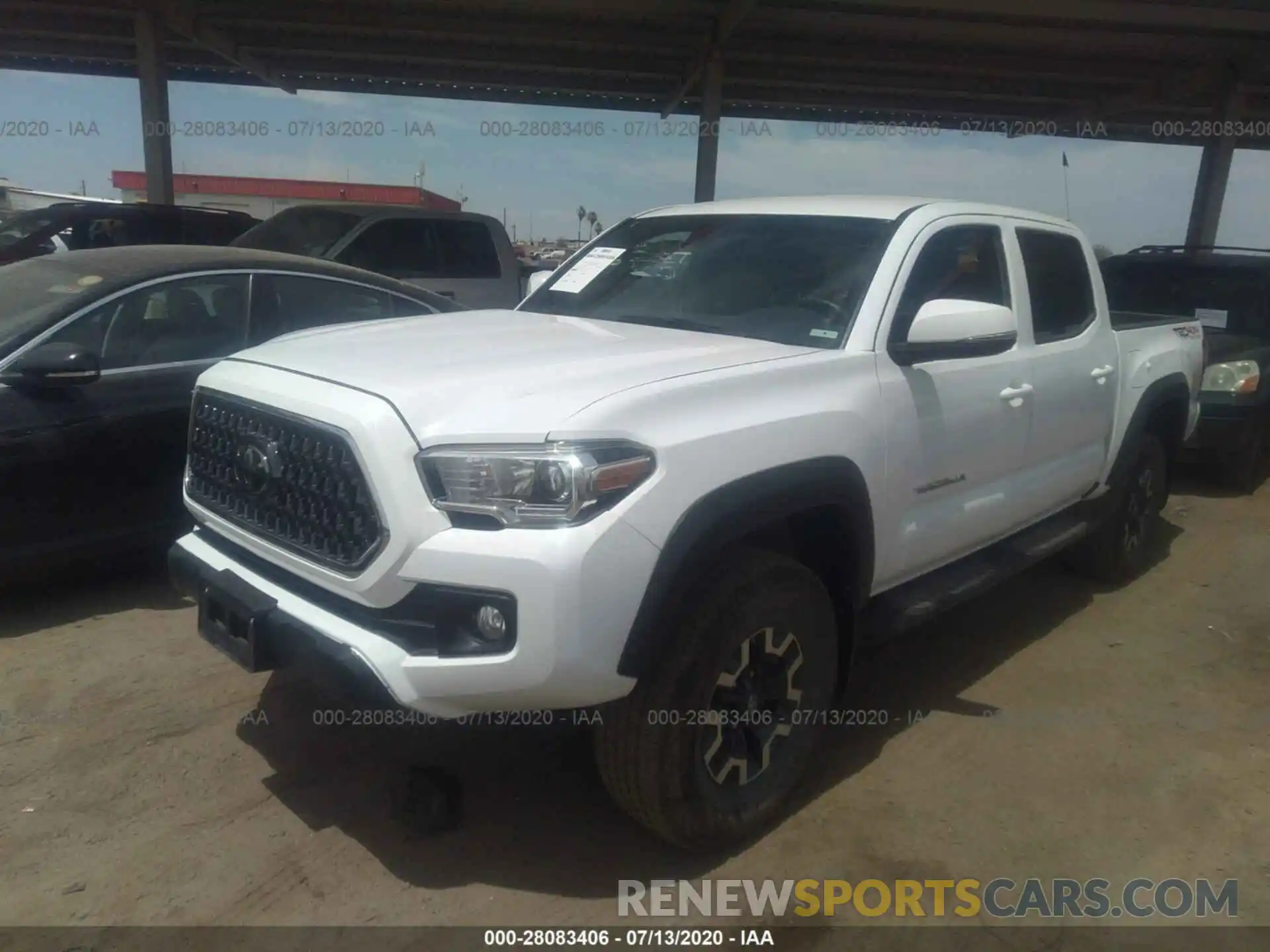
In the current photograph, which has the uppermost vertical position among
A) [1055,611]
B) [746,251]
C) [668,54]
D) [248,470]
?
[668,54]

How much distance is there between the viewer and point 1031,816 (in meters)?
3.21

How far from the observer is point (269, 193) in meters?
47.2

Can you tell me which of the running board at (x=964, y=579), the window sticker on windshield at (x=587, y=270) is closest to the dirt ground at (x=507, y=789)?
the running board at (x=964, y=579)

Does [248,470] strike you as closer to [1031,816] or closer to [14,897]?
[14,897]

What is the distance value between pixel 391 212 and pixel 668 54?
29.6 feet

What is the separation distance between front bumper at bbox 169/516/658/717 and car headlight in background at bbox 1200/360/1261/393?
6.55m

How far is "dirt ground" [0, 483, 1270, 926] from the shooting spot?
273 centimetres

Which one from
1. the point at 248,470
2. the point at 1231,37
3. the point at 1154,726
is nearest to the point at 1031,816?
the point at 1154,726

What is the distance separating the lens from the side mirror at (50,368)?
4.01 m

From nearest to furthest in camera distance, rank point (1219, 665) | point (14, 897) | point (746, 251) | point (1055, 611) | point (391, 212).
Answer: point (14, 897), point (746, 251), point (1219, 665), point (1055, 611), point (391, 212)

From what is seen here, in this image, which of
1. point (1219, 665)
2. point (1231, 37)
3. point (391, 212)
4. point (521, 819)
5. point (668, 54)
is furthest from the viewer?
point (668, 54)

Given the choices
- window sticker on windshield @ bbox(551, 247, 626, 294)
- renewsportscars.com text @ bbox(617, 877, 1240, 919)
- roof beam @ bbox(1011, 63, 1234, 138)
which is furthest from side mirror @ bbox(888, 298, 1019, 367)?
roof beam @ bbox(1011, 63, 1234, 138)

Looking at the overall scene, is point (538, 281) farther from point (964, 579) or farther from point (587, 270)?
point (964, 579)

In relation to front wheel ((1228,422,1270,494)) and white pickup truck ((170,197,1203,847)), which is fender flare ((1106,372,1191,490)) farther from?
front wheel ((1228,422,1270,494))
